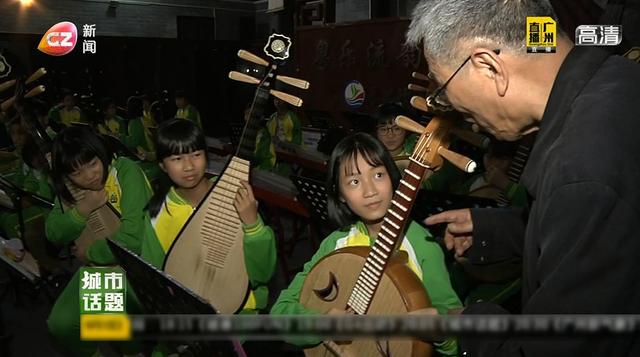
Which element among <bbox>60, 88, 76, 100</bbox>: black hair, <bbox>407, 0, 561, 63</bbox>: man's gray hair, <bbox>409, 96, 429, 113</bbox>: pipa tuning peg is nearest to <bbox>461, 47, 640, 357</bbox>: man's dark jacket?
<bbox>407, 0, 561, 63</bbox>: man's gray hair

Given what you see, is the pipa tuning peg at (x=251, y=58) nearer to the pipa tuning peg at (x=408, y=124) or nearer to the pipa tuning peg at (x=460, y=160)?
the pipa tuning peg at (x=408, y=124)

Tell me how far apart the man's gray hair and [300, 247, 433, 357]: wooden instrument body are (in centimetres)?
59

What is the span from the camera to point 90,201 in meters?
2.26

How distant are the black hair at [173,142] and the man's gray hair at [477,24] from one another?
141 centimetres

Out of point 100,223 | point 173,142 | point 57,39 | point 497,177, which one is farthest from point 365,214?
point 57,39

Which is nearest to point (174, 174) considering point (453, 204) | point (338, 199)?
point (338, 199)

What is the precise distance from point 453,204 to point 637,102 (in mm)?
1071

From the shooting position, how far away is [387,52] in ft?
21.7

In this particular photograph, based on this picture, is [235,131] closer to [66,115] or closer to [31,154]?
[31,154]

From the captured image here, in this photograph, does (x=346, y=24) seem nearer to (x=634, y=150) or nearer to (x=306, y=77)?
(x=306, y=77)

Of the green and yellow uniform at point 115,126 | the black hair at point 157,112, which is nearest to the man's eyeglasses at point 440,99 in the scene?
the green and yellow uniform at point 115,126

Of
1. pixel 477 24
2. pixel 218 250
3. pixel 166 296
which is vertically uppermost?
pixel 477 24

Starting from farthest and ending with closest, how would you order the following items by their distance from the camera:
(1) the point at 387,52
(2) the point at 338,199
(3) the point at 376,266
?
(1) the point at 387,52, (2) the point at 338,199, (3) the point at 376,266

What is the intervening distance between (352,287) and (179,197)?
0.98 metres
